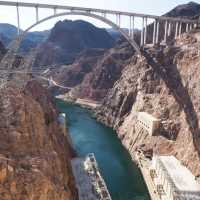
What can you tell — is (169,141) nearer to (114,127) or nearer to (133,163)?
(133,163)

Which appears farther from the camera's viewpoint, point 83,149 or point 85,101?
point 85,101

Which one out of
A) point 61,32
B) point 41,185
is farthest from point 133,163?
point 61,32

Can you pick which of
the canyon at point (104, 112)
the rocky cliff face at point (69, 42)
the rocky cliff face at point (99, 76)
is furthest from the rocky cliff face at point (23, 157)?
the rocky cliff face at point (69, 42)

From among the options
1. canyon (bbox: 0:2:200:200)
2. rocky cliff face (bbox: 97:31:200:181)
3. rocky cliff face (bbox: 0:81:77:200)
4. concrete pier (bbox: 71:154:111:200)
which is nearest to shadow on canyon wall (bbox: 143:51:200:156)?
rocky cliff face (bbox: 97:31:200:181)

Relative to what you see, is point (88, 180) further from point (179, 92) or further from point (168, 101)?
point (168, 101)

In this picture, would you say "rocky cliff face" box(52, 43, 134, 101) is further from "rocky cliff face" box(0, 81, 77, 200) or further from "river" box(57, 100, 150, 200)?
"rocky cliff face" box(0, 81, 77, 200)

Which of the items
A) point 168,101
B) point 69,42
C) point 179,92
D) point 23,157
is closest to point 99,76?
point 168,101
